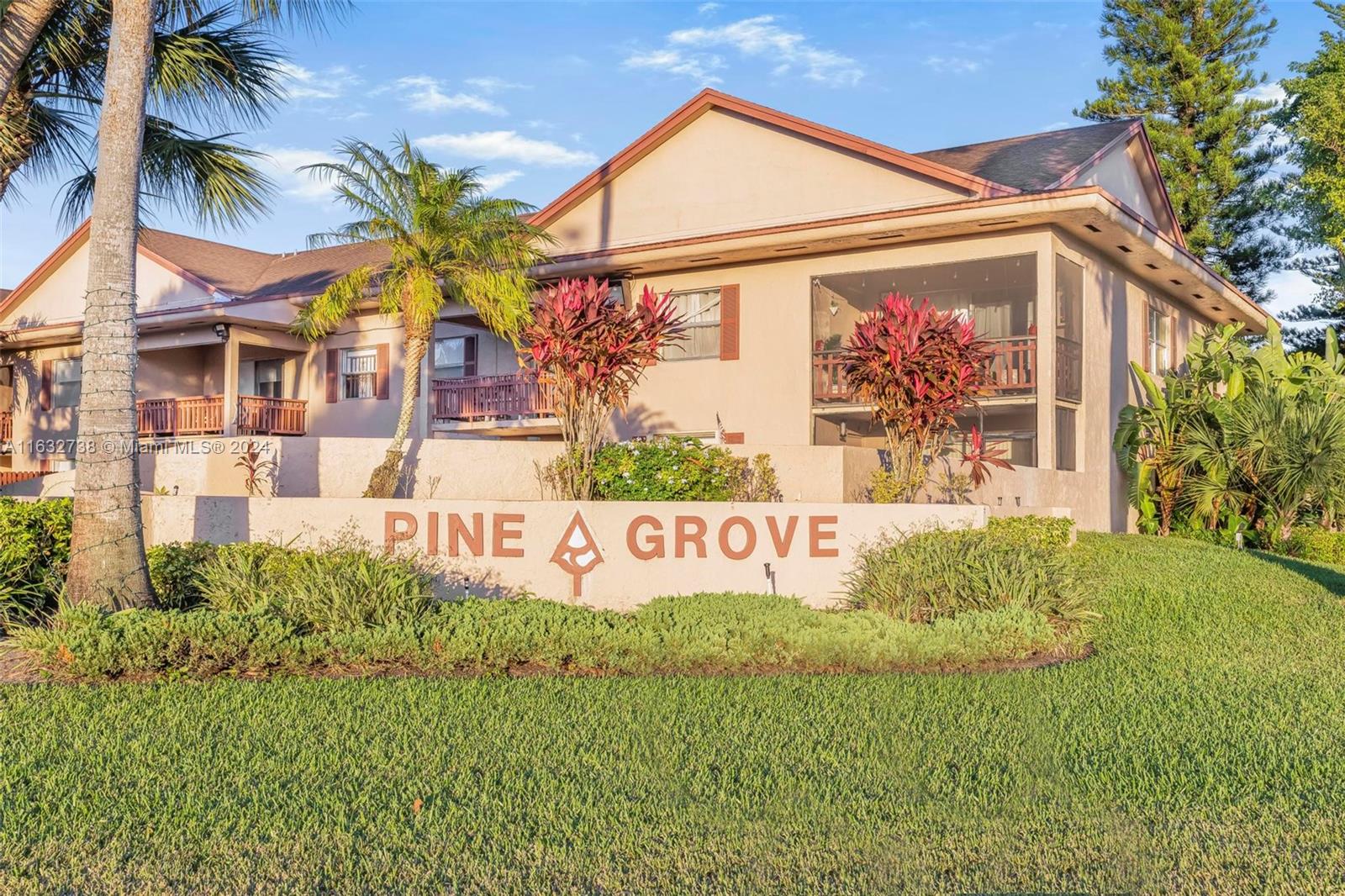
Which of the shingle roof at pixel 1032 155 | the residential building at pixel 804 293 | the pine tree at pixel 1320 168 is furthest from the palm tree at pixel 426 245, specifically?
the pine tree at pixel 1320 168

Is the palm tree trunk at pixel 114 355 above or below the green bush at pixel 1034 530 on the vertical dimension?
above

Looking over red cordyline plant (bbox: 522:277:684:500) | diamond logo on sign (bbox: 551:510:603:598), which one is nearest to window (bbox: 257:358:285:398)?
red cordyline plant (bbox: 522:277:684:500)

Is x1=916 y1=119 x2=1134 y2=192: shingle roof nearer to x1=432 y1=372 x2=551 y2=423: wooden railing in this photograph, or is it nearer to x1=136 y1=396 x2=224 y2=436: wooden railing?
x1=432 y1=372 x2=551 y2=423: wooden railing

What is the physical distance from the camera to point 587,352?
42.2 ft

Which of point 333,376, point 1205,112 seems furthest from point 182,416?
point 1205,112

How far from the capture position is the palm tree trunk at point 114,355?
32.7ft

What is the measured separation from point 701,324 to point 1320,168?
1668 cm

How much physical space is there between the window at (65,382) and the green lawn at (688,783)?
21.9 meters

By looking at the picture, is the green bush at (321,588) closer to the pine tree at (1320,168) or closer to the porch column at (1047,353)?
the porch column at (1047,353)

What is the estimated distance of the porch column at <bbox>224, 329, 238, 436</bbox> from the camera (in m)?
22.7

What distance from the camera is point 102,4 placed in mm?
13883

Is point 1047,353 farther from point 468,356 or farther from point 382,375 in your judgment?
point 382,375

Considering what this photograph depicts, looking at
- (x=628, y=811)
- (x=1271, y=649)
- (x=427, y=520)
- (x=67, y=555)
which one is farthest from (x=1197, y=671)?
(x=67, y=555)

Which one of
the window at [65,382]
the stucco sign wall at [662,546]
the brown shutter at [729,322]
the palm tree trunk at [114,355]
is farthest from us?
the window at [65,382]
